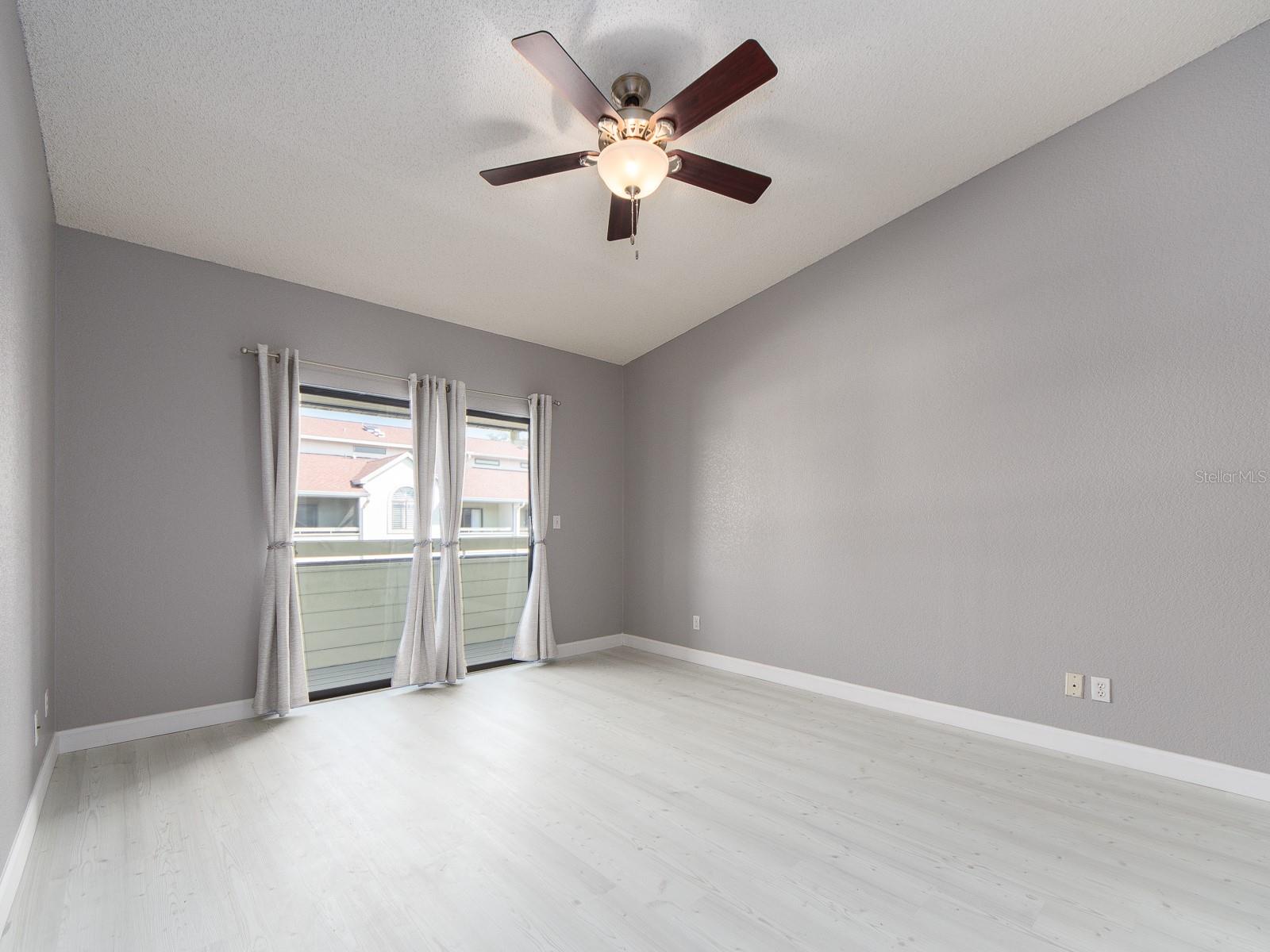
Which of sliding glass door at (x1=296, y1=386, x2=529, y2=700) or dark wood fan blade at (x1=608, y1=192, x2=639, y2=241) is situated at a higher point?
dark wood fan blade at (x1=608, y1=192, x2=639, y2=241)

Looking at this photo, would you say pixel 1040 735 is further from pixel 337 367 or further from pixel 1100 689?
pixel 337 367

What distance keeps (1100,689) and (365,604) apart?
4.36 m

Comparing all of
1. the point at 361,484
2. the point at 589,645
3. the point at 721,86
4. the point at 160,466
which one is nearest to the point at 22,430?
the point at 160,466

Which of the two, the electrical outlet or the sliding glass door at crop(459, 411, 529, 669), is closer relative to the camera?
the electrical outlet

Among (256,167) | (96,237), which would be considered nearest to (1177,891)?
(256,167)

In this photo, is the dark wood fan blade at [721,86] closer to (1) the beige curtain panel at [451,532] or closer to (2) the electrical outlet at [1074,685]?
(1) the beige curtain panel at [451,532]

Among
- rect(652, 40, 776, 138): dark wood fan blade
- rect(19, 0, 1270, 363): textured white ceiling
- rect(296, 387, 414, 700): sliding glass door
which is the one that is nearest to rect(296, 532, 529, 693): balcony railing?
rect(296, 387, 414, 700): sliding glass door

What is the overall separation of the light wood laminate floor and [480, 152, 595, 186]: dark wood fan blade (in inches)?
104

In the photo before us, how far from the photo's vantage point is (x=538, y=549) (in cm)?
507

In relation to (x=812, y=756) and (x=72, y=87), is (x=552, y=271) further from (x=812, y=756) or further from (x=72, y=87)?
(x=812, y=756)

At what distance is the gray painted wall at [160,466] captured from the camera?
3.15m

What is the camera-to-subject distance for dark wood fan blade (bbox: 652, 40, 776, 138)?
199 centimetres

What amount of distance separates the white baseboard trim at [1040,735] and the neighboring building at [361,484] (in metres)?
2.58

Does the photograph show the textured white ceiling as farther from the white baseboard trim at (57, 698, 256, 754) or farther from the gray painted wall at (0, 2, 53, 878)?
the white baseboard trim at (57, 698, 256, 754)
